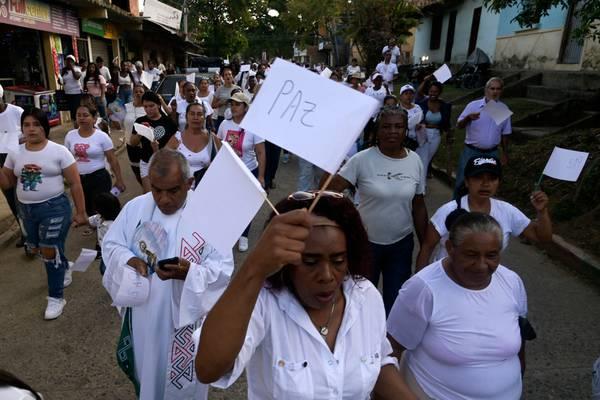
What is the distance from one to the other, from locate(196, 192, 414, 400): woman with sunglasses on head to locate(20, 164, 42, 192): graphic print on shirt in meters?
3.16

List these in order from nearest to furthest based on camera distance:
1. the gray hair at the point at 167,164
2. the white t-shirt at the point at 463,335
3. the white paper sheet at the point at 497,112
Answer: the white t-shirt at the point at 463,335 → the gray hair at the point at 167,164 → the white paper sheet at the point at 497,112

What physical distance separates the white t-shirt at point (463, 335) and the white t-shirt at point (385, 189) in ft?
3.78

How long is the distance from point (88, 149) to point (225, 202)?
4.17m

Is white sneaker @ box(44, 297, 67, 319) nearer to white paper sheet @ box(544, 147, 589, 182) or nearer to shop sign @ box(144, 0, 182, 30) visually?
white paper sheet @ box(544, 147, 589, 182)

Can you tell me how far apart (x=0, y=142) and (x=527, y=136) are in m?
9.22

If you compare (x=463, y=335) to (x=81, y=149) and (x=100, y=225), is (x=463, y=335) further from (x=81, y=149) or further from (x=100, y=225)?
(x=81, y=149)

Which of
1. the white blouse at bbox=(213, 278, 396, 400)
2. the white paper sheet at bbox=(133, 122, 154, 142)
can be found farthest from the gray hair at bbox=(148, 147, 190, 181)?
the white paper sheet at bbox=(133, 122, 154, 142)

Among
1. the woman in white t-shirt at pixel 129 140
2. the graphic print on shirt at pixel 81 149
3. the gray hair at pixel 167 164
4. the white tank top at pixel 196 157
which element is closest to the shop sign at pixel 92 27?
the woman in white t-shirt at pixel 129 140

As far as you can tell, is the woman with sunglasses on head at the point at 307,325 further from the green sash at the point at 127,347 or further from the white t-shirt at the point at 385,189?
the white t-shirt at the point at 385,189

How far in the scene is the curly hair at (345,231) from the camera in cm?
162

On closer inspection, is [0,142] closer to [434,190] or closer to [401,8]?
[434,190]

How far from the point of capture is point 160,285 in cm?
243

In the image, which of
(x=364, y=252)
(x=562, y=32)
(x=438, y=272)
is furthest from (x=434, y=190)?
(x=562, y=32)

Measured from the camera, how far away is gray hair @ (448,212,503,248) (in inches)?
86.5
